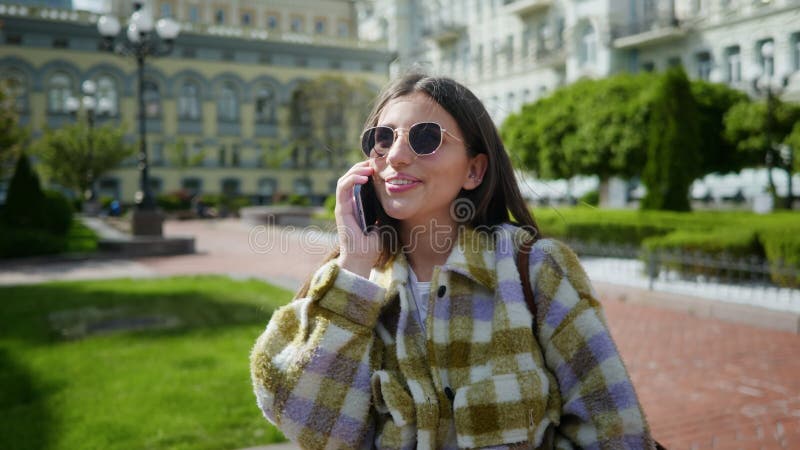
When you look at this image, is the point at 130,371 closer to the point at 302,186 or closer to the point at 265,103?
the point at 265,103

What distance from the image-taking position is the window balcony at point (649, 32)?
27.4 metres

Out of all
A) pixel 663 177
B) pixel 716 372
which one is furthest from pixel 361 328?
pixel 663 177

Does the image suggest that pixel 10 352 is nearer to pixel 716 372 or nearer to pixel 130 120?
pixel 716 372

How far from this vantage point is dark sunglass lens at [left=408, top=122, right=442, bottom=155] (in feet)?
5.85

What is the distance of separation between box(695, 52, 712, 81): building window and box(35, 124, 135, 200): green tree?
29.2m

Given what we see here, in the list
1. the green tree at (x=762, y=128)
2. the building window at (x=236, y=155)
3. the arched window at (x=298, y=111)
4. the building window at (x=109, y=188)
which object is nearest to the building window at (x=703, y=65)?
the green tree at (x=762, y=128)

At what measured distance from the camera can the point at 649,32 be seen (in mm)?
28453

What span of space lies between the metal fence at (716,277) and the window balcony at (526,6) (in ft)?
86.3

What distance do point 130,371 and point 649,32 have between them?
92.5 feet

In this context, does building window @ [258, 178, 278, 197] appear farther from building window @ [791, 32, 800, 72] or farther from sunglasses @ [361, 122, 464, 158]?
sunglasses @ [361, 122, 464, 158]

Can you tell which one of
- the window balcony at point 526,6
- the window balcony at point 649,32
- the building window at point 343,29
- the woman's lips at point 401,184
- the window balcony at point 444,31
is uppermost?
the building window at point 343,29

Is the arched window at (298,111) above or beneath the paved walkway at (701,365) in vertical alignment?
above

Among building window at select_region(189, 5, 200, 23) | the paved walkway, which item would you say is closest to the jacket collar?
the paved walkway

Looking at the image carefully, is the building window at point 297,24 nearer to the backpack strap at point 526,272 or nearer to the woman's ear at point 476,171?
the woman's ear at point 476,171
